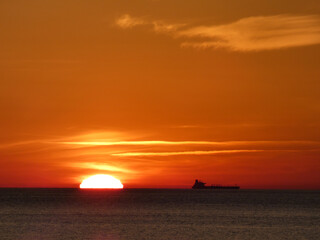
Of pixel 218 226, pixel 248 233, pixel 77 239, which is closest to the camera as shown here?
pixel 77 239

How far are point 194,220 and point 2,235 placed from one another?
42.2m

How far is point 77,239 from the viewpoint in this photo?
81.3 metres

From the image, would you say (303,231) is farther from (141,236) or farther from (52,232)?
(52,232)

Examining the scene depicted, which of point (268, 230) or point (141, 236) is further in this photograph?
point (268, 230)

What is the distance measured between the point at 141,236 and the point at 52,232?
13747mm

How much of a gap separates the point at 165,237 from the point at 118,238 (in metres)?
6.30

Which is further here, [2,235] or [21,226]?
[21,226]

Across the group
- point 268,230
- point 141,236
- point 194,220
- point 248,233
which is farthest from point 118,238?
point 194,220

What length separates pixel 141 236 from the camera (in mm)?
86062

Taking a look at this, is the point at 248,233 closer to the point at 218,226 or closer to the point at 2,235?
the point at 218,226

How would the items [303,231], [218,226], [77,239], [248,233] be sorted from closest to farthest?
1. [77,239]
2. [248,233]
3. [303,231]
4. [218,226]

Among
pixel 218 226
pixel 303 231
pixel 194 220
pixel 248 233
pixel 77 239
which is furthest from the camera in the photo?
pixel 194 220

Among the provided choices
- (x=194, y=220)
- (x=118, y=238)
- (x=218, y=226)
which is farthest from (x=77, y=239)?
(x=194, y=220)

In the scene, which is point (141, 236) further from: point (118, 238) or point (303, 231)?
point (303, 231)
